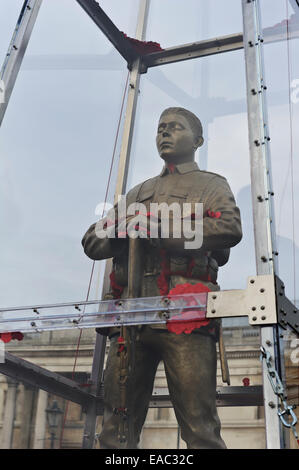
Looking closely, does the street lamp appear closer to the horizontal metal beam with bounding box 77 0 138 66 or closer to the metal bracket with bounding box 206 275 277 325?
the metal bracket with bounding box 206 275 277 325

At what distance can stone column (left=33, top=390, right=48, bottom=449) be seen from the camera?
351cm

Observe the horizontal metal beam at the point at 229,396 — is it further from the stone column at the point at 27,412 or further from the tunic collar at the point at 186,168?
the tunic collar at the point at 186,168

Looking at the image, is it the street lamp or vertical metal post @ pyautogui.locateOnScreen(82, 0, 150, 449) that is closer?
the street lamp

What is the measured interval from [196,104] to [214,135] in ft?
1.16

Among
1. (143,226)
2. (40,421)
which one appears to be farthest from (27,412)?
(143,226)

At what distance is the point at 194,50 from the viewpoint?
4469 millimetres

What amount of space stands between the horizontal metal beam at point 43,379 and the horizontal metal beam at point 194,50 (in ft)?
7.43

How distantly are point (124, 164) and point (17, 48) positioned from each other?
3.65 ft

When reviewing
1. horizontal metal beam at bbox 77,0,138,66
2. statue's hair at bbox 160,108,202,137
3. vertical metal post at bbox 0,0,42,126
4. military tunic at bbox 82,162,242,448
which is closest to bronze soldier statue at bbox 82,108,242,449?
military tunic at bbox 82,162,242,448

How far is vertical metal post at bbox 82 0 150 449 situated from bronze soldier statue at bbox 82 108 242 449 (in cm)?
77

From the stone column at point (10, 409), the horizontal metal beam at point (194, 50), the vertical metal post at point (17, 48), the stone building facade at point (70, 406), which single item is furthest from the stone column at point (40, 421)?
the horizontal metal beam at point (194, 50)

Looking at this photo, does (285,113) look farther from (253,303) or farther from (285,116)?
(253,303)

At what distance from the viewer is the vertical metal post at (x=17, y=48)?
353 centimetres
